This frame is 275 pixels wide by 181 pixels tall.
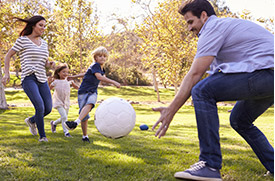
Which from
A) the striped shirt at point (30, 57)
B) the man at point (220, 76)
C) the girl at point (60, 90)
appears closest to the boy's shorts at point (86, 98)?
the striped shirt at point (30, 57)

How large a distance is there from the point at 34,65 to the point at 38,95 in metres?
0.58

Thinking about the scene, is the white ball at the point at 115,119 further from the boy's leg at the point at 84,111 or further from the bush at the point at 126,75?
the bush at the point at 126,75

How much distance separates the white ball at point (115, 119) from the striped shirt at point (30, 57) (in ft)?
5.03

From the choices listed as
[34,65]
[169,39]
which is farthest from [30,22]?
[169,39]

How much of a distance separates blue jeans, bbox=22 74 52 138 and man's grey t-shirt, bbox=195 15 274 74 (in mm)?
3413

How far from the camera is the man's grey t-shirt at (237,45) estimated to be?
258 centimetres

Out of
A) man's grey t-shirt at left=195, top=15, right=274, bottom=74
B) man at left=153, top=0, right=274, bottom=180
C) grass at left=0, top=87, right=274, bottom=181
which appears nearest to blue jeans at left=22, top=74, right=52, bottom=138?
grass at left=0, top=87, right=274, bottom=181

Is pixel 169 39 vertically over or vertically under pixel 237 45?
under

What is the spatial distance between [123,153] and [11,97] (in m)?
23.2

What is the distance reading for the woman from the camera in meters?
5.06

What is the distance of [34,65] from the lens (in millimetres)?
5152

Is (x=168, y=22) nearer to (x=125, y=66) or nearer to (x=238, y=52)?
(x=238, y=52)

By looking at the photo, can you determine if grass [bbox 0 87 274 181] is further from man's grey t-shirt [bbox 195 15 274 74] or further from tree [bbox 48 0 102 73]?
tree [bbox 48 0 102 73]

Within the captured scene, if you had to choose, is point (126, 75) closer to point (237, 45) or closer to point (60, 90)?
point (60, 90)
